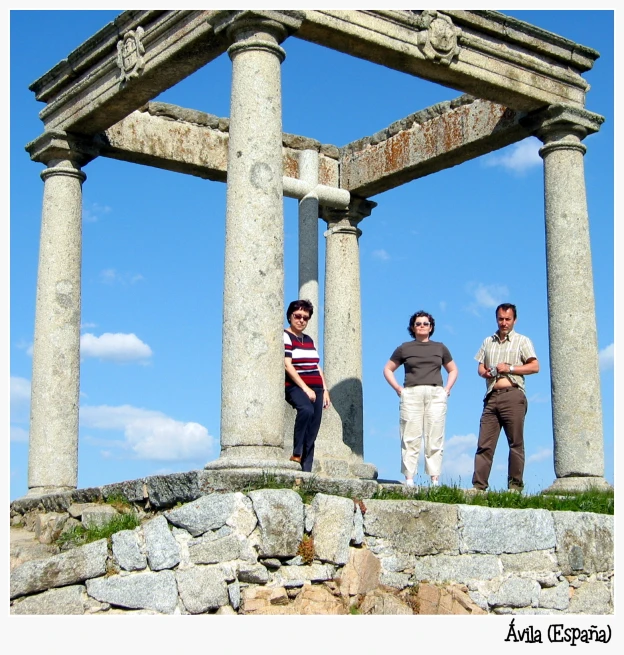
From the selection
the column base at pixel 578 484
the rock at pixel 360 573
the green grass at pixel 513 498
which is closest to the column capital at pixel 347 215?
the column base at pixel 578 484

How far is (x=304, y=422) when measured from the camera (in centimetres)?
1148

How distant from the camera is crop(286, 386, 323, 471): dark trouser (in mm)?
11469

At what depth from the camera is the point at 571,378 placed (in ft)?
43.0

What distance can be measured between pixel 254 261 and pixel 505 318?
377 centimetres

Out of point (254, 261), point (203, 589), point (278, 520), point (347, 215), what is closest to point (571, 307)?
point (347, 215)

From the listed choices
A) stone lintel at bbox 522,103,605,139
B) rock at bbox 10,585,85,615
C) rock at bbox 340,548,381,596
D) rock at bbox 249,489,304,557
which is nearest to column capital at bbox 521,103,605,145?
stone lintel at bbox 522,103,605,139

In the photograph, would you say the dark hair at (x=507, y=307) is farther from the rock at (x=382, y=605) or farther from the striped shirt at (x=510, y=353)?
the rock at (x=382, y=605)

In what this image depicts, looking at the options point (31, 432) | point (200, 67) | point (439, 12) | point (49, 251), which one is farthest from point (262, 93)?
point (31, 432)

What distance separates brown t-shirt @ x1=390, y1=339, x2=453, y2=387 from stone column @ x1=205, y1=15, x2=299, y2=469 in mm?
2415

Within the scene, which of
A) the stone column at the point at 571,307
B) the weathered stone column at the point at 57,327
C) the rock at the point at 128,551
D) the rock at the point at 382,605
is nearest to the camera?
the rock at the point at 382,605

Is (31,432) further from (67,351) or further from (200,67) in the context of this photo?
(200,67)

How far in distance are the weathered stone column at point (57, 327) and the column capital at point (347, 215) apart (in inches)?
159

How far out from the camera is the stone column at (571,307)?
1291 cm
